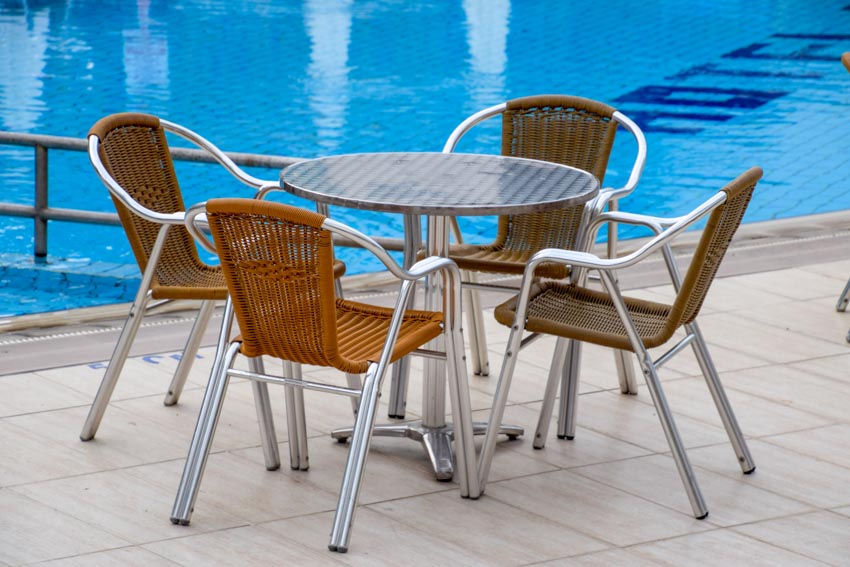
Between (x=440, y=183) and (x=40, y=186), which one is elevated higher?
(x=440, y=183)

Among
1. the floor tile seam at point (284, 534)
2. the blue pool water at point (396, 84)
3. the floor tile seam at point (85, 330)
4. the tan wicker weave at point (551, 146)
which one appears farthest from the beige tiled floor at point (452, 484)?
the blue pool water at point (396, 84)

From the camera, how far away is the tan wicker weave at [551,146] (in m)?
4.26

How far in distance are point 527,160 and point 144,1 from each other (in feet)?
50.5

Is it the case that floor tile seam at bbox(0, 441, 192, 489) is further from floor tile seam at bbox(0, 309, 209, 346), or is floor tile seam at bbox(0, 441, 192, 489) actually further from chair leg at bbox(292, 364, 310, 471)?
floor tile seam at bbox(0, 309, 209, 346)

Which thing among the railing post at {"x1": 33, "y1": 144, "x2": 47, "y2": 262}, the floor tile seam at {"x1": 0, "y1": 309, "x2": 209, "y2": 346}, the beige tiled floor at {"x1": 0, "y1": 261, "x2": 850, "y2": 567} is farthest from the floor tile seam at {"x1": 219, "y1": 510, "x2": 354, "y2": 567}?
the railing post at {"x1": 33, "y1": 144, "x2": 47, "y2": 262}

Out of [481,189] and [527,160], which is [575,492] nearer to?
[481,189]

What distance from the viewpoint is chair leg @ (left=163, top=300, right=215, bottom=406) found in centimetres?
392

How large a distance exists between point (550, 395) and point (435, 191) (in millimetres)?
732

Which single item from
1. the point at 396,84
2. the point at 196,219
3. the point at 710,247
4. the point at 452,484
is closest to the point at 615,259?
the point at 710,247

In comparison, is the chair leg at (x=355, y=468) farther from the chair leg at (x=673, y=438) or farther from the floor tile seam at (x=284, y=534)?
the chair leg at (x=673, y=438)

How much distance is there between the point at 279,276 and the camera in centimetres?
292

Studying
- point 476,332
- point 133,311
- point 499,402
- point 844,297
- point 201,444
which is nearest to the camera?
point 201,444

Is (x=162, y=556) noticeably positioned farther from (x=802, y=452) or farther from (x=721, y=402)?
(x=802, y=452)

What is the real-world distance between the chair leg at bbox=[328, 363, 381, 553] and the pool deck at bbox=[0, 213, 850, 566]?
0.06m
